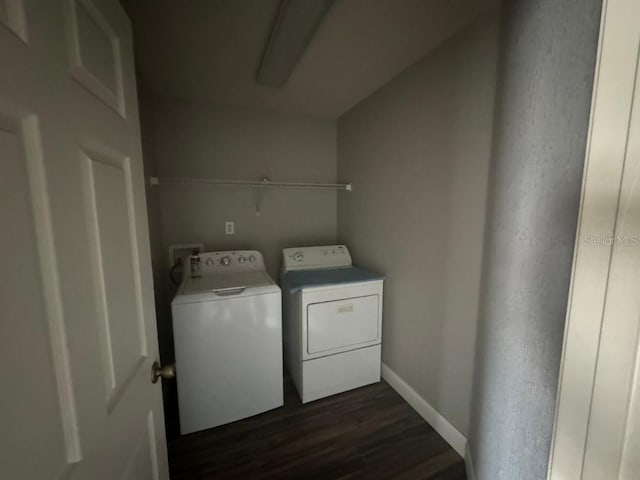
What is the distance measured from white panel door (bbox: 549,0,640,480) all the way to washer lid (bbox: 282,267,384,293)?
4.89ft

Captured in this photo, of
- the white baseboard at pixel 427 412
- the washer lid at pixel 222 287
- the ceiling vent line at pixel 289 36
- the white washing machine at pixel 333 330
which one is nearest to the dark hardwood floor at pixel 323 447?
the white baseboard at pixel 427 412

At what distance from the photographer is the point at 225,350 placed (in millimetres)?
1710

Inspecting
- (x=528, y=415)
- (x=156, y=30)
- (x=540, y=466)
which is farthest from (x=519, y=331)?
(x=156, y=30)

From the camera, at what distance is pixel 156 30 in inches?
56.3

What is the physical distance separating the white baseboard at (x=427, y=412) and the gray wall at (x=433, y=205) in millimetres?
41

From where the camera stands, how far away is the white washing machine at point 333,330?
1.92 m

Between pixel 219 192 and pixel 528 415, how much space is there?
242cm

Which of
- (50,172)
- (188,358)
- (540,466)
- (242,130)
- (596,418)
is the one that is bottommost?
(188,358)

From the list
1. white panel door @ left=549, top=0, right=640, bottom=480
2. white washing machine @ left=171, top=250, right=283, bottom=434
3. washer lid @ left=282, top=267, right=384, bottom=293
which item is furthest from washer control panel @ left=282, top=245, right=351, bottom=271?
white panel door @ left=549, top=0, right=640, bottom=480

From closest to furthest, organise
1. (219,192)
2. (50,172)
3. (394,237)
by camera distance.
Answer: (50,172) → (394,237) → (219,192)

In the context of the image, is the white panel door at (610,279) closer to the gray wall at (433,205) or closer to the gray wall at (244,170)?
the gray wall at (433,205)

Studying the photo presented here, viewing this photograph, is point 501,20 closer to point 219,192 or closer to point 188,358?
point 219,192

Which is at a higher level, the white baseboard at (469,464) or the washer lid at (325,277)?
the washer lid at (325,277)

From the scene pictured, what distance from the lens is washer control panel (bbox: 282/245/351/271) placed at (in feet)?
7.84
